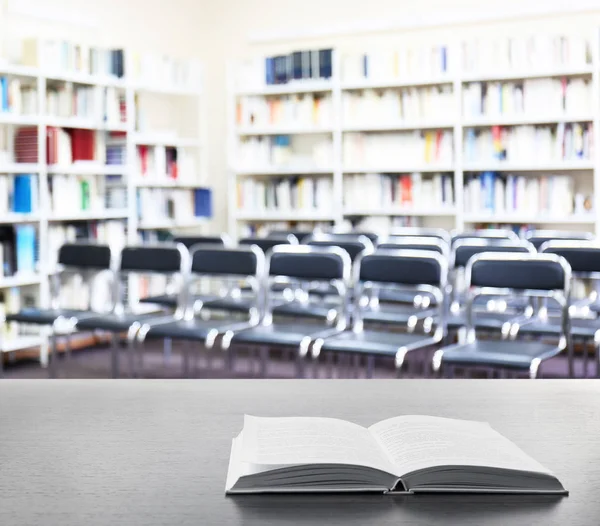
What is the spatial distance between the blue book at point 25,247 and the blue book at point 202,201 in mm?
2179

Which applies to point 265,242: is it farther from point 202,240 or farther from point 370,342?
point 370,342

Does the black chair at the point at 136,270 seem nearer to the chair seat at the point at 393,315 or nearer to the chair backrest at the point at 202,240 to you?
the chair backrest at the point at 202,240

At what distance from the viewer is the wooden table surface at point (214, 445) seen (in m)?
1.10

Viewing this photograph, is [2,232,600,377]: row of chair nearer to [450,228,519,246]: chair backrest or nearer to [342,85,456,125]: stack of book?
[450,228,519,246]: chair backrest

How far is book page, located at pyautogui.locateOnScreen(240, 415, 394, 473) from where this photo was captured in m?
1.20

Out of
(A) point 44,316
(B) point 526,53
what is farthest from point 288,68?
(A) point 44,316

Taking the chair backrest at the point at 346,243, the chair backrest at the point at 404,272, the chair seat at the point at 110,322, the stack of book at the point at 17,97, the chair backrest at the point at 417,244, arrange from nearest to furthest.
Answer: the chair backrest at the point at 404,272 → the chair seat at the point at 110,322 → the chair backrest at the point at 417,244 → the chair backrest at the point at 346,243 → the stack of book at the point at 17,97

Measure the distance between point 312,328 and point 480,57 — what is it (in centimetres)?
351

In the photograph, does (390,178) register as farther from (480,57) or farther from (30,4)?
(30,4)

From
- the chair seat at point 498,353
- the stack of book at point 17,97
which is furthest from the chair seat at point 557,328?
the stack of book at point 17,97

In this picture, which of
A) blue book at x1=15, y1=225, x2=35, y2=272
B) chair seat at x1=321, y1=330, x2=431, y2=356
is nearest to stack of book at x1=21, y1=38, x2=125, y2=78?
blue book at x1=15, y1=225, x2=35, y2=272

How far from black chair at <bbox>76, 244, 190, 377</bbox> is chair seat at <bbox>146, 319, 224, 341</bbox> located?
0.15 meters

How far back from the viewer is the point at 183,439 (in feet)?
4.66

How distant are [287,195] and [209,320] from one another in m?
3.26
